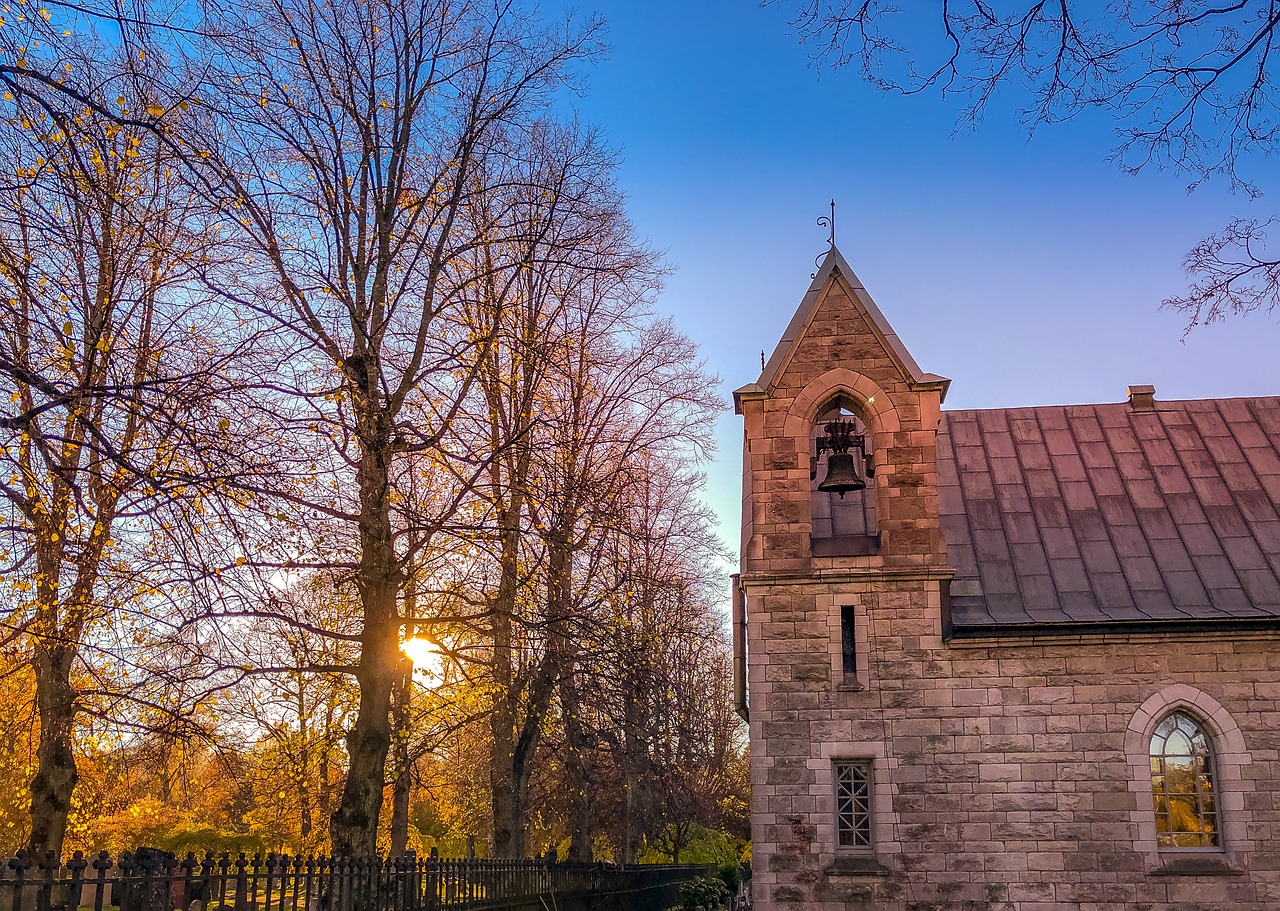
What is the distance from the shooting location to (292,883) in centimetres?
1013

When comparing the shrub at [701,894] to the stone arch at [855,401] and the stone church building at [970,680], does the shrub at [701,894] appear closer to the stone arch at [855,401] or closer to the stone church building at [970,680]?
the stone church building at [970,680]

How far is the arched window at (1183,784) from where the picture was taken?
14.0 meters

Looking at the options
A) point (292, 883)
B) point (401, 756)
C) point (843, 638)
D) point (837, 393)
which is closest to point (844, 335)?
point (837, 393)

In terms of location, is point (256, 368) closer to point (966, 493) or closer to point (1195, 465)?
point (966, 493)

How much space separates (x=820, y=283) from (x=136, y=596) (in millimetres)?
10581

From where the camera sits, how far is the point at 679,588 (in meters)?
16.9

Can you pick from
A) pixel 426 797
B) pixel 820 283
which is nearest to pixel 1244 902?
pixel 820 283

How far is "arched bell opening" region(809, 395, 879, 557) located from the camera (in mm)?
15047

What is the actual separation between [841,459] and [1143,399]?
7.15 metres

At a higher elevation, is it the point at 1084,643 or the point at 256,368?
the point at 256,368

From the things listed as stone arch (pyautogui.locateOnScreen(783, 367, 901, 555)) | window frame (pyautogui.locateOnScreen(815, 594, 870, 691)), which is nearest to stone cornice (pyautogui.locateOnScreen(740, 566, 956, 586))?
window frame (pyautogui.locateOnScreen(815, 594, 870, 691))

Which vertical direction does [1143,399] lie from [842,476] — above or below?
above

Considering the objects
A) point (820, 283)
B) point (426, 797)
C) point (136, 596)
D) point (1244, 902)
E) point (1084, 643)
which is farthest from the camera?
point (426, 797)

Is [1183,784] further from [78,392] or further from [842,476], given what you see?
[78,392]
